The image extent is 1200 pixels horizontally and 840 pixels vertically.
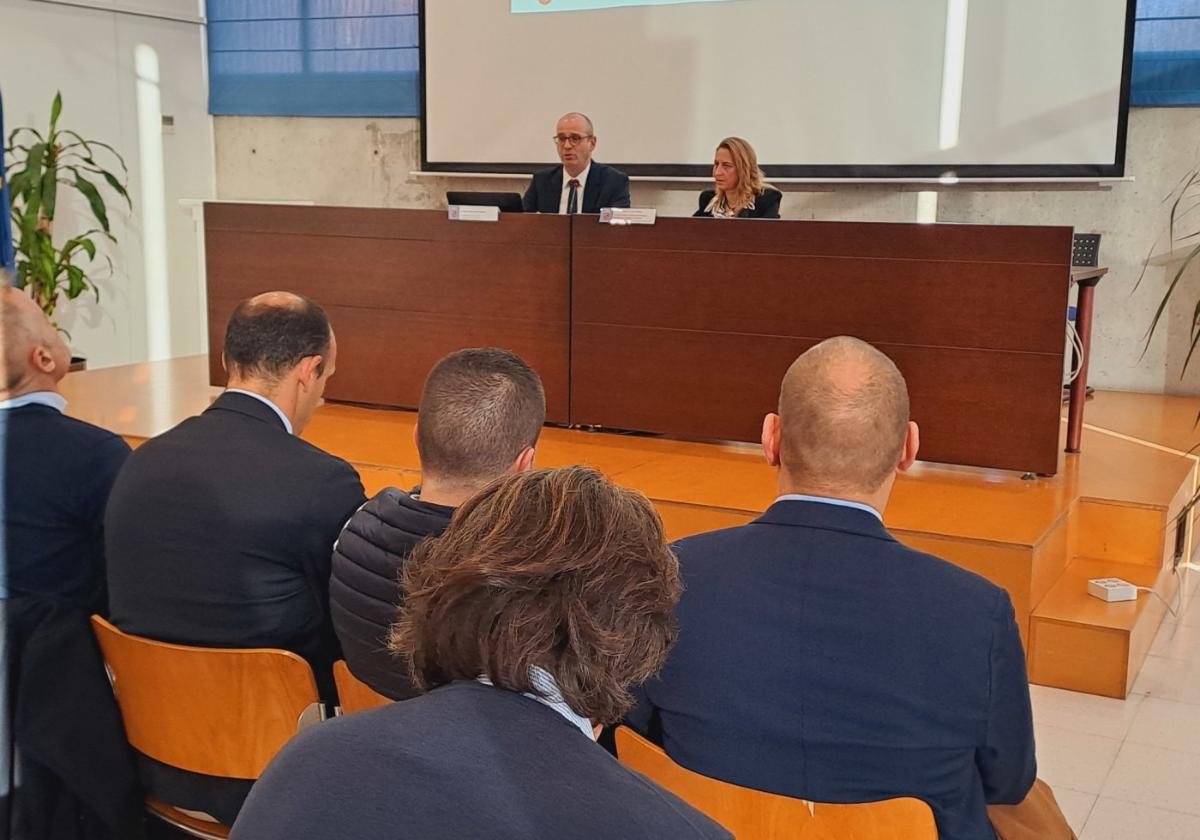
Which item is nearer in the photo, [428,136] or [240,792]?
[240,792]

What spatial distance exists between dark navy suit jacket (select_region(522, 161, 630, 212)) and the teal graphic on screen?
1.64 metres

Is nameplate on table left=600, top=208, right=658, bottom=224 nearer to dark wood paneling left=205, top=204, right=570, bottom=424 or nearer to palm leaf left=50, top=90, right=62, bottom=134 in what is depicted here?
dark wood paneling left=205, top=204, right=570, bottom=424

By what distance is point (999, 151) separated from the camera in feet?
19.0

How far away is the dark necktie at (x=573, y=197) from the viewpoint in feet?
16.8

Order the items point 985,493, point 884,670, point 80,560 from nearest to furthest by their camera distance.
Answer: point 884,670 < point 80,560 < point 985,493

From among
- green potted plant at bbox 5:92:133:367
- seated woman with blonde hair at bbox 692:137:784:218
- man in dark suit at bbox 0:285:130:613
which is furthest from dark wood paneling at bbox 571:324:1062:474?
green potted plant at bbox 5:92:133:367

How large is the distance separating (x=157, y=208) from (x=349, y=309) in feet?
11.4

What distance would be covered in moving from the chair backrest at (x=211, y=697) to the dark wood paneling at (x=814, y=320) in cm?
264

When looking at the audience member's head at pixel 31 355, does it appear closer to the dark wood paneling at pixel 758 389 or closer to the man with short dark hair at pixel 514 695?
the man with short dark hair at pixel 514 695

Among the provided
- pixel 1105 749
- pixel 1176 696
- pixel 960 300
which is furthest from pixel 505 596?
pixel 960 300

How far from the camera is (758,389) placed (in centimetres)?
414

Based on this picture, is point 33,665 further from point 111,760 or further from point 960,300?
point 960,300

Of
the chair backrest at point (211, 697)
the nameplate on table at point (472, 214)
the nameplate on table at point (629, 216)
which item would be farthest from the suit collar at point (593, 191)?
the chair backrest at point (211, 697)

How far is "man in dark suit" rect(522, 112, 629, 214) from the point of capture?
5062mm
